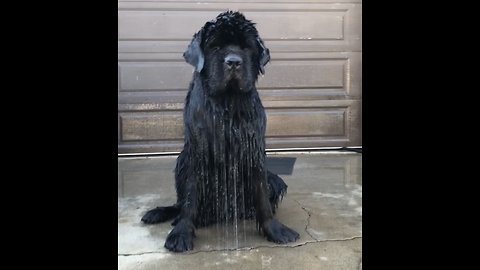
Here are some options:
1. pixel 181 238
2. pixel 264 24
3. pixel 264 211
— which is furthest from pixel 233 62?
pixel 264 24

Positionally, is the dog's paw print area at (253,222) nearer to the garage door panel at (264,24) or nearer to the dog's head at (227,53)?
the dog's head at (227,53)

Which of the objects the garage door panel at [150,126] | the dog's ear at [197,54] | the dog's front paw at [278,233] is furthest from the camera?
the garage door panel at [150,126]

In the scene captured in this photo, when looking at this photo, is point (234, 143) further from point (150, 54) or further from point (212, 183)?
point (150, 54)

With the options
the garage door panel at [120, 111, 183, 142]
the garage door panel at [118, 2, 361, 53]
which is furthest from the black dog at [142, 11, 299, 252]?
the garage door panel at [118, 2, 361, 53]

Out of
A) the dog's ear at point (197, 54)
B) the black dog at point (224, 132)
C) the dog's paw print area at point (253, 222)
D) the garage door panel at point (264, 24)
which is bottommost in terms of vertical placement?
the dog's paw print area at point (253, 222)

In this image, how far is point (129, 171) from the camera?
4977 millimetres

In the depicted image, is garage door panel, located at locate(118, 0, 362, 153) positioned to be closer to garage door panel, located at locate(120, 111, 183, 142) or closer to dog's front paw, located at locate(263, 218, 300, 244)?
garage door panel, located at locate(120, 111, 183, 142)

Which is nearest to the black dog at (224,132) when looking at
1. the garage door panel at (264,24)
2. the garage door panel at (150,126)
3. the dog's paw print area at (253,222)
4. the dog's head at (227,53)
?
the dog's head at (227,53)

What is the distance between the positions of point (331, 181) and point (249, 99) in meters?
2.08

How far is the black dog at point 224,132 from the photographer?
2.55 meters

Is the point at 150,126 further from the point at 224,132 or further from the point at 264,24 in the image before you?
the point at 224,132

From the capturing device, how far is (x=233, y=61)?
8.13 ft

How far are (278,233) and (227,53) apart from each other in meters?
1.16

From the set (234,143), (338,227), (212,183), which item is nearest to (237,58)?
(234,143)
